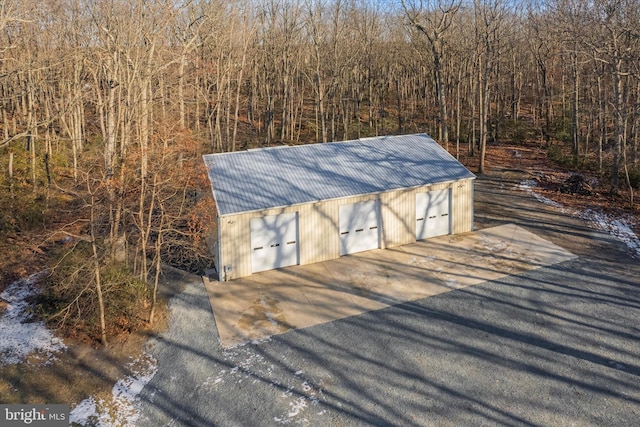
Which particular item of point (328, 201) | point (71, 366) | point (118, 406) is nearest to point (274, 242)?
point (328, 201)

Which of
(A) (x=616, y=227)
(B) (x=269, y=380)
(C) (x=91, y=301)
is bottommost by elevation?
(B) (x=269, y=380)

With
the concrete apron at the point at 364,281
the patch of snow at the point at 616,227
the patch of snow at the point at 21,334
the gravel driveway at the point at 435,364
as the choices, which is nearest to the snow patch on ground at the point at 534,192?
the patch of snow at the point at 616,227

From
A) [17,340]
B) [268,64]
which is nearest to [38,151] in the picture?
[17,340]

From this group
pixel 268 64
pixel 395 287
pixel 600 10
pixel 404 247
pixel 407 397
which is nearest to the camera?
pixel 407 397

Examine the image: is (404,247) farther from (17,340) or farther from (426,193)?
(17,340)

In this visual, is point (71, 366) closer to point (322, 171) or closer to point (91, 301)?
point (91, 301)

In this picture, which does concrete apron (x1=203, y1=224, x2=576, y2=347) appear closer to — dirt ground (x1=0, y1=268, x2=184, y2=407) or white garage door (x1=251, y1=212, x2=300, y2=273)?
white garage door (x1=251, y1=212, x2=300, y2=273)
